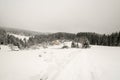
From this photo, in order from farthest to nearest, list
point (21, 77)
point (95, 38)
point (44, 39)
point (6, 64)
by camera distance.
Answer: point (95, 38)
point (44, 39)
point (6, 64)
point (21, 77)

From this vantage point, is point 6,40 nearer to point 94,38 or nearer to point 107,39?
point 94,38

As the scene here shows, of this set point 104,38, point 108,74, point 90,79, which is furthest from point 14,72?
point 104,38

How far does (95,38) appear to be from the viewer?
31.0m

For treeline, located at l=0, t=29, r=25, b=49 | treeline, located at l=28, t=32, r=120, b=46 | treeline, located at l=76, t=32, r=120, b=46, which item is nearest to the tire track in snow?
treeline, located at l=0, t=29, r=25, b=49

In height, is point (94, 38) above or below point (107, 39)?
above

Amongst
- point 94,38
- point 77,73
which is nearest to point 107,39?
point 94,38

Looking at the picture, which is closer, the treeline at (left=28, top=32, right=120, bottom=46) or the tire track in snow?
the tire track in snow

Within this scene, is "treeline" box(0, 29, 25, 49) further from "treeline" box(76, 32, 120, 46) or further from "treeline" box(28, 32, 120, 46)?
"treeline" box(76, 32, 120, 46)

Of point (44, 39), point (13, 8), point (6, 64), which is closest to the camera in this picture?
point (6, 64)

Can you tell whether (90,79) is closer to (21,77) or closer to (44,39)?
(21,77)

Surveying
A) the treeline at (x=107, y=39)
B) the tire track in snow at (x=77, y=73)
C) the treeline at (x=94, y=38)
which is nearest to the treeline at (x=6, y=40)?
the treeline at (x=94, y=38)

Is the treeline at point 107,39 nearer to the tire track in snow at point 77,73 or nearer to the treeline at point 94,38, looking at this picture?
the treeline at point 94,38

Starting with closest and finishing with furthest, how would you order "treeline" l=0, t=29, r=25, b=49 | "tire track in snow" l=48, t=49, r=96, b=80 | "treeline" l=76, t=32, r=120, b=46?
"tire track in snow" l=48, t=49, r=96, b=80 < "treeline" l=0, t=29, r=25, b=49 < "treeline" l=76, t=32, r=120, b=46

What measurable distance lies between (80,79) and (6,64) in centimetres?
297
